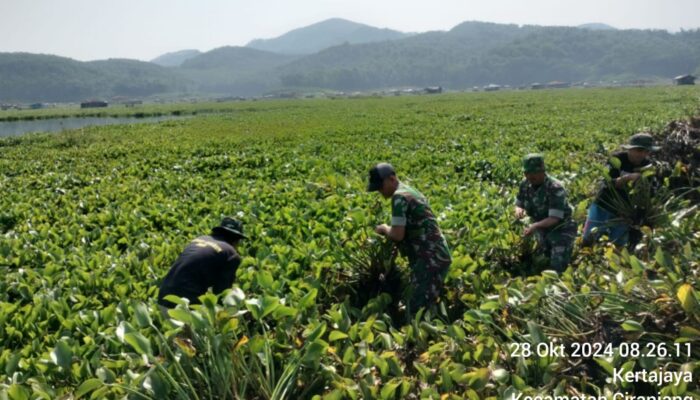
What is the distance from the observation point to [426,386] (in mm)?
2820

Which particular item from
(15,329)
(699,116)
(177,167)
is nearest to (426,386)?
(15,329)

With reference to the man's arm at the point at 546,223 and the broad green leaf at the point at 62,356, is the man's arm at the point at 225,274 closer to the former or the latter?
the broad green leaf at the point at 62,356

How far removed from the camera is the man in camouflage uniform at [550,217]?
5098mm

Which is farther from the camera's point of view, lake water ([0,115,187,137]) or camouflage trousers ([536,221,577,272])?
lake water ([0,115,187,137])

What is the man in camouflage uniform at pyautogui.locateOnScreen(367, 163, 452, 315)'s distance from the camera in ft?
14.4

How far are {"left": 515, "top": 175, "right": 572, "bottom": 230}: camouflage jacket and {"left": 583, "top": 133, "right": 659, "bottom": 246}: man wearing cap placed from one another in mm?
414

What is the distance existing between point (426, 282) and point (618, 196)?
7.55ft

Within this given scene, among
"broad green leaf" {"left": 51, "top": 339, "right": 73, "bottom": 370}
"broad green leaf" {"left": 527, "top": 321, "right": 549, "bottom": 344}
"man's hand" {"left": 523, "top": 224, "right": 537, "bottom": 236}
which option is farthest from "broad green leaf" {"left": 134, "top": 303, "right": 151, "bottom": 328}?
"man's hand" {"left": 523, "top": 224, "right": 537, "bottom": 236}

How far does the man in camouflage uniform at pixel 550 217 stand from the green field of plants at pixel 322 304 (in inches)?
7.1

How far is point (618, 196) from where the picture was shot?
5109 mm

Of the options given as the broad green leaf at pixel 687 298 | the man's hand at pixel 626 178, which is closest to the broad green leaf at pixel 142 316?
the broad green leaf at pixel 687 298

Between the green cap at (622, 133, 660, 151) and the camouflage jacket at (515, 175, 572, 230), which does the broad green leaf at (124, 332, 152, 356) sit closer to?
the camouflage jacket at (515, 175, 572, 230)

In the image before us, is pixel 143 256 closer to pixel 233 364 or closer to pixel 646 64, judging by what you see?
pixel 233 364

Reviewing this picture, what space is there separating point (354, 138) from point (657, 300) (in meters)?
17.5
